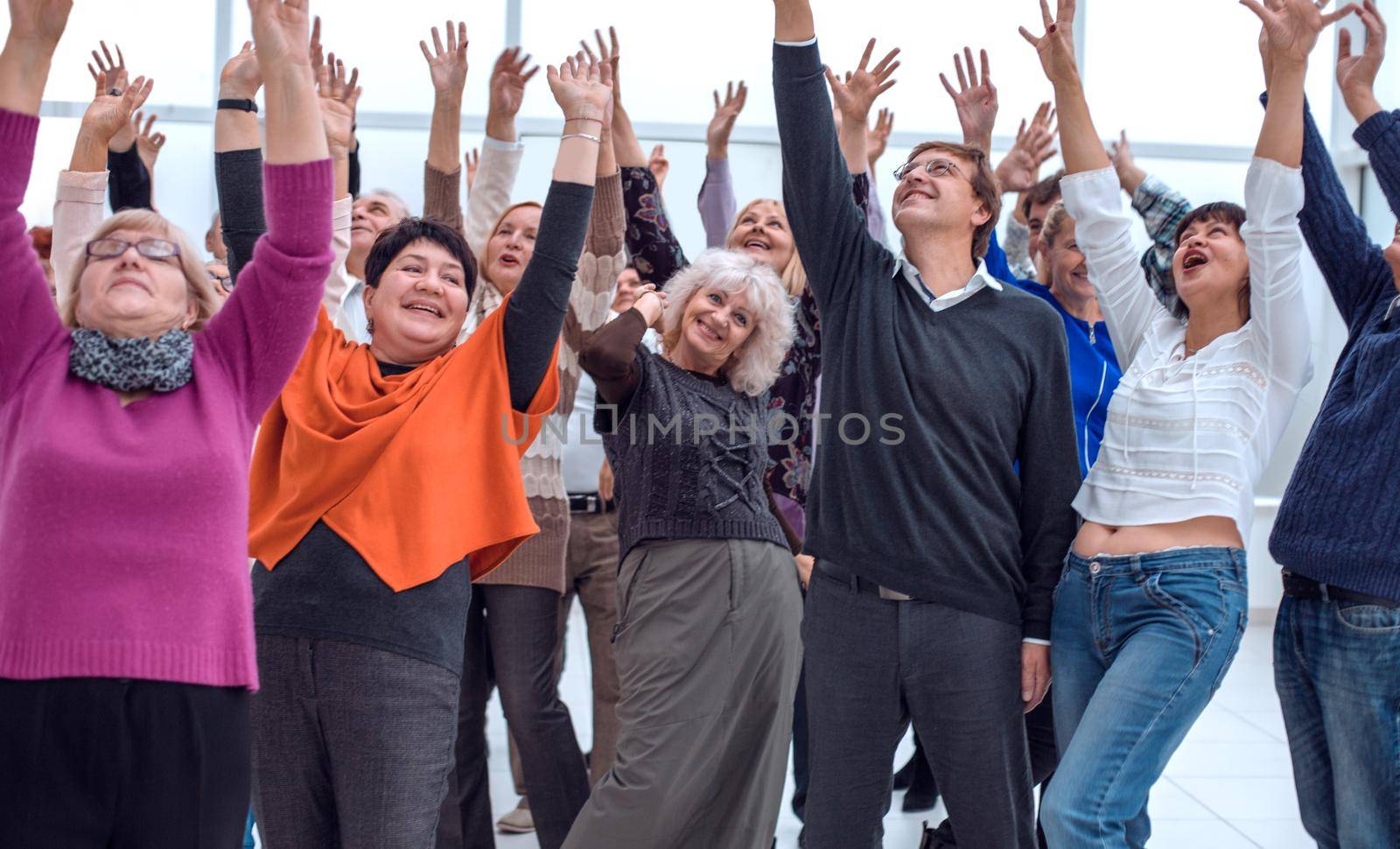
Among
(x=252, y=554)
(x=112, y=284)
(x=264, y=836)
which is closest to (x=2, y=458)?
(x=112, y=284)

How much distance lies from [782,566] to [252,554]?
1055 mm

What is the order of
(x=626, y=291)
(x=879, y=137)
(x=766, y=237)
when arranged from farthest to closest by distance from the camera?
(x=879, y=137) → (x=626, y=291) → (x=766, y=237)

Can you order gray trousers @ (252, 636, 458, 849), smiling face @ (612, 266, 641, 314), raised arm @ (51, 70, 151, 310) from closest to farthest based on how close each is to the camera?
gray trousers @ (252, 636, 458, 849) → raised arm @ (51, 70, 151, 310) → smiling face @ (612, 266, 641, 314)

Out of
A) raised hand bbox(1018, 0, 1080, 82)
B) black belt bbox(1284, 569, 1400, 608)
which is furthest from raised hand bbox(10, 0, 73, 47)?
black belt bbox(1284, 569, 1400, 608)

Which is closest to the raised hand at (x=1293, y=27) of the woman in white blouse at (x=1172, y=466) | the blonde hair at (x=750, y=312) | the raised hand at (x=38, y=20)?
the woman in white blouse at (x=1172, y=466)

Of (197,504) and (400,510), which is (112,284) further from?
(400,510)

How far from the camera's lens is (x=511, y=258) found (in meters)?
2.90

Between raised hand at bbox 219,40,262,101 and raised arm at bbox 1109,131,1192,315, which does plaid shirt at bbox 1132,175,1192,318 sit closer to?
raised arm at bbox 1109,131,1192,315

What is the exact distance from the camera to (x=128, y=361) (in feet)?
4.83

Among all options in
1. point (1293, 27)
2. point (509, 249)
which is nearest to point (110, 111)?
point (509, 249)

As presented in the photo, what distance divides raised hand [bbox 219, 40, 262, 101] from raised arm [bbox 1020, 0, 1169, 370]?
134 cm

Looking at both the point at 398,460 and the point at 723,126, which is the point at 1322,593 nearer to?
the point at 398,460

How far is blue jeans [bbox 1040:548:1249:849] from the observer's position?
196 centimetres

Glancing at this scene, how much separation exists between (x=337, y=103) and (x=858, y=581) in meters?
1.49
